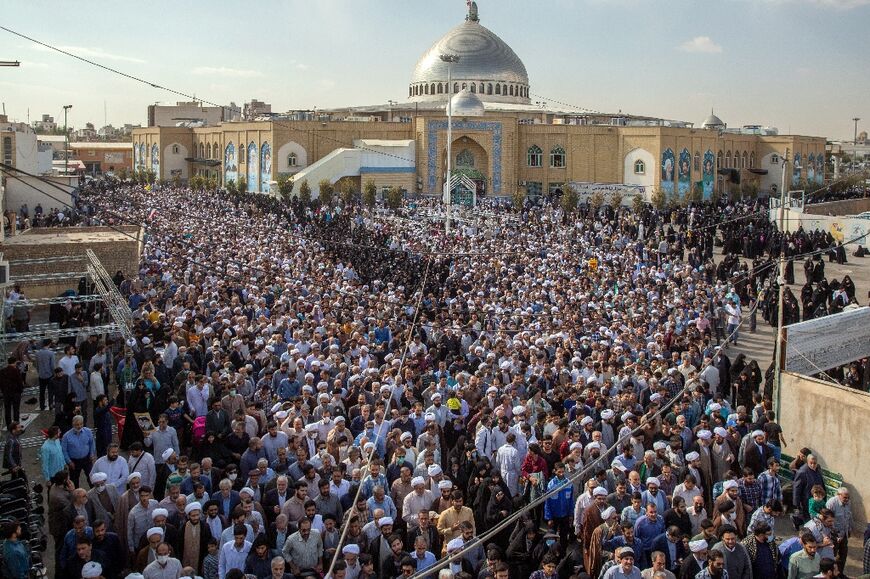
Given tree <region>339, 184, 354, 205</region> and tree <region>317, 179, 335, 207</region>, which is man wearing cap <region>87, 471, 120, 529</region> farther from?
tree <region>317, 179, 335, 207</region>

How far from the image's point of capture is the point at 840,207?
39.4 metres

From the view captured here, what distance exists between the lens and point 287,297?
52.1ft

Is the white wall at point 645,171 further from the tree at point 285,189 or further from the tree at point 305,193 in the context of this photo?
the tree at point 285,189

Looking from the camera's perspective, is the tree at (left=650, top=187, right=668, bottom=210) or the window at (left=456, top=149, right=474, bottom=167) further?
the window at (left=456, top=149, right=474, bottom=167)

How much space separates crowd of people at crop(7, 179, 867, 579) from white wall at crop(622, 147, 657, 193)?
28.9 meters

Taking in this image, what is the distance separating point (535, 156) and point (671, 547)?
41793 millimetres

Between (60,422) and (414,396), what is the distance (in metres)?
3.87

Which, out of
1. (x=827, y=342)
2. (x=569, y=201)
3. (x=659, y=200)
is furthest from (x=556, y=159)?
(x=827, y=342)

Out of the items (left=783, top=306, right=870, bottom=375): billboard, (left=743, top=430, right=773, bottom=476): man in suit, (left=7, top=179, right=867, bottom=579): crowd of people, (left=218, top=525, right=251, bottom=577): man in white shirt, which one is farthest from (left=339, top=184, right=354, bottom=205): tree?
(left=218, top=525, right=251, bottom=577): man in white shirt

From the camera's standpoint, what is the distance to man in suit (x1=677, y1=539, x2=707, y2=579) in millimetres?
6402

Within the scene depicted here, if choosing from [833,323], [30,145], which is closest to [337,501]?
[833,323]

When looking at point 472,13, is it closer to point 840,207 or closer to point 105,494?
point 840,207

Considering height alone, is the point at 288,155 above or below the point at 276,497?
above

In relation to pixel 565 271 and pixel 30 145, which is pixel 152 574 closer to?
pixel 565 271
